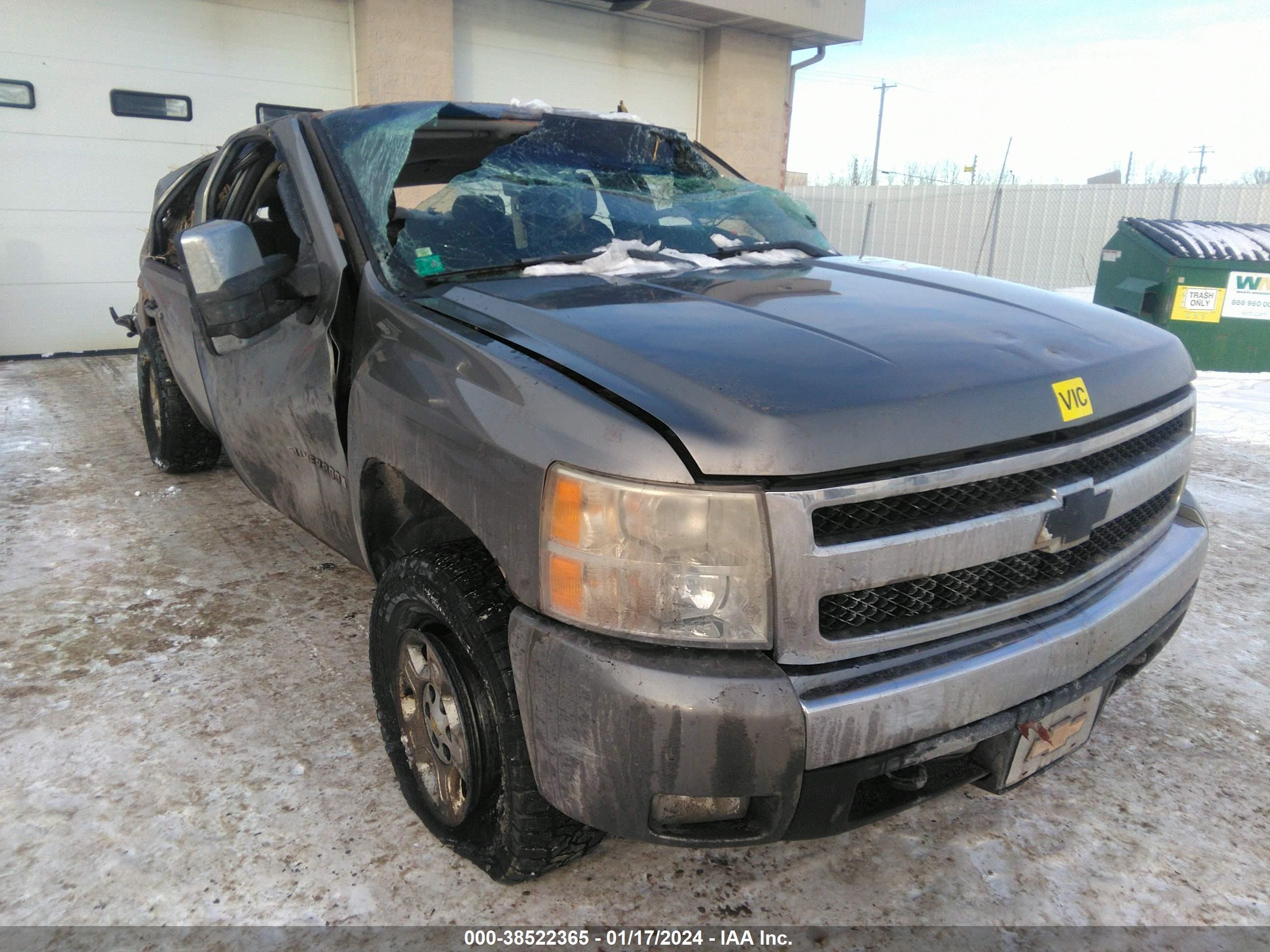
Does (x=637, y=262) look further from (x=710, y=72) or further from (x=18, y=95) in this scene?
(x=710, y=72)

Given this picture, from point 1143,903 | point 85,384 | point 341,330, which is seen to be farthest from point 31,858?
point 85,384

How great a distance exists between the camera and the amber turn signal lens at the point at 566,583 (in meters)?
1.53

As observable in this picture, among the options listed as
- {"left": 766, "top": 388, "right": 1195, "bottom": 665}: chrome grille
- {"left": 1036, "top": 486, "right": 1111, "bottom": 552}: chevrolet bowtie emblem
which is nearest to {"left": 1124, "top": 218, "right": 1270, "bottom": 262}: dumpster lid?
{"left": 766, "top": 388, "right": 1195, "bottom": 665}: chrome grille

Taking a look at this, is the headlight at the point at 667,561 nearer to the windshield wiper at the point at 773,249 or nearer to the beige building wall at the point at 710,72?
the windshield wiper at the point at 773,249

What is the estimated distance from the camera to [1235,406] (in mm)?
7102

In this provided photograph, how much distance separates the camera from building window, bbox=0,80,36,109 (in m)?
8.05

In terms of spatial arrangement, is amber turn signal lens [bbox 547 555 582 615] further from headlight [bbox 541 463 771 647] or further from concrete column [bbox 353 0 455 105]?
concrete column [bbox 353 0 455 105]

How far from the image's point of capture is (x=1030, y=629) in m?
1.74

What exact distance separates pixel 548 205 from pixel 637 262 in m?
0.34

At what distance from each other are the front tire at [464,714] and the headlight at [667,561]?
31 cm

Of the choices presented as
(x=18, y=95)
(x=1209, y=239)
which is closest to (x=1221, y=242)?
(x=1209, y=239)

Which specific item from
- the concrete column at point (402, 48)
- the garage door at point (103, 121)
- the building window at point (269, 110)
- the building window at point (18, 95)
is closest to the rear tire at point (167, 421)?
the garage door at point (103, 121)

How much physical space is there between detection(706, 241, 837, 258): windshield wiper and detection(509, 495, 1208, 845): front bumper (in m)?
1.42

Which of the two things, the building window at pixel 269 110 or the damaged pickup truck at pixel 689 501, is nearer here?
the damaged pickup truck at pixel 689 501
